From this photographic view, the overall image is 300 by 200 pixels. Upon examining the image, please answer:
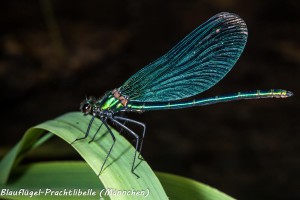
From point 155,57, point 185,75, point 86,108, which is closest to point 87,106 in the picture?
point 86,108

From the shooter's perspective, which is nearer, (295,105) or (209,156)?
(209,156)

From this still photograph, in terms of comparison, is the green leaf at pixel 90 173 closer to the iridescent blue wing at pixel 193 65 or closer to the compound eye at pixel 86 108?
the compound eye at pixel 86 108

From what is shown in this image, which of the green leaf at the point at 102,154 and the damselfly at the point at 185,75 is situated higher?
the damselfly at the point at 185,75

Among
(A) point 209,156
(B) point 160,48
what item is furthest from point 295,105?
(B) point 160,48

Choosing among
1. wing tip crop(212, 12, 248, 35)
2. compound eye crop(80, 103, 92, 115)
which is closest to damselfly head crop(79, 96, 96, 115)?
compound eye crop(80, 103, 92, 115)

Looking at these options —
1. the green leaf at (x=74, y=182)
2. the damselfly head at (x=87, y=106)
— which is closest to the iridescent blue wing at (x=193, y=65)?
the damselfly head at (x=87, y=106)

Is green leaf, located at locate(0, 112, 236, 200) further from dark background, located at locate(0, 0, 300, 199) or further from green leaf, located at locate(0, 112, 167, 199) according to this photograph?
dark background, located at locate(0, 0, 300, 199)

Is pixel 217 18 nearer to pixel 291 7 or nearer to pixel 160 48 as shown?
pixel 160 48
